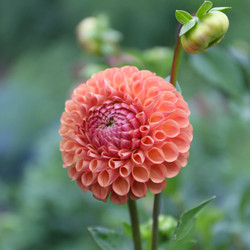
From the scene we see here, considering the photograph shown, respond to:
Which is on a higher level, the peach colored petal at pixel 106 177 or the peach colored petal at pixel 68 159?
the peach colored petal at pixel 68 159

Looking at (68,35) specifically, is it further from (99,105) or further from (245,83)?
(99,105)

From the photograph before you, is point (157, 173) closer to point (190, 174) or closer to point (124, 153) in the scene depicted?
point (124, 153)

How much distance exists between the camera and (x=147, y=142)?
43 centimetres

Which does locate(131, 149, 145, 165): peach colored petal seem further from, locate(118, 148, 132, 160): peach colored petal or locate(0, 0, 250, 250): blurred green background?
locate(0, 0, 250, 250): blurred green background

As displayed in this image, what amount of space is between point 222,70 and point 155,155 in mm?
471

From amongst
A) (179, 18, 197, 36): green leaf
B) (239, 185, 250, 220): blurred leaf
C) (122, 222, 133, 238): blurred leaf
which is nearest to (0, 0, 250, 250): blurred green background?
(239, 185, 250, 220): blurred leaf

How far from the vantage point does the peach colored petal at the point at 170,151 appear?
16.5 inches

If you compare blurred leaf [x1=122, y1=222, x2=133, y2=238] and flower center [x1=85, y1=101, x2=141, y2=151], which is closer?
flower center [x1=85, y1=101, x2=141, y2=151]

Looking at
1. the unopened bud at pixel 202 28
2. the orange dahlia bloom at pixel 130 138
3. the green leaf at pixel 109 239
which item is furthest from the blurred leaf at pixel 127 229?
the unopened bud at pixel 202 28

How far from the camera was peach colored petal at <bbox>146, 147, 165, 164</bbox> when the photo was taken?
42cm

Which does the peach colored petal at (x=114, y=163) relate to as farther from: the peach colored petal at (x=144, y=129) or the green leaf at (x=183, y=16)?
the green leaf at (x=183, y=16)

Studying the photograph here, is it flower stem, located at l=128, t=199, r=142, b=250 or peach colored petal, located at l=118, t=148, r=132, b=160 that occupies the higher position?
peach colored petal, located at l=118, t=148, r=132, b=160

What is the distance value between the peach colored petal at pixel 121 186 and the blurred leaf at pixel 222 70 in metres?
0.45

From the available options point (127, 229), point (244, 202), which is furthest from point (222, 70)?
point (127, 229)
